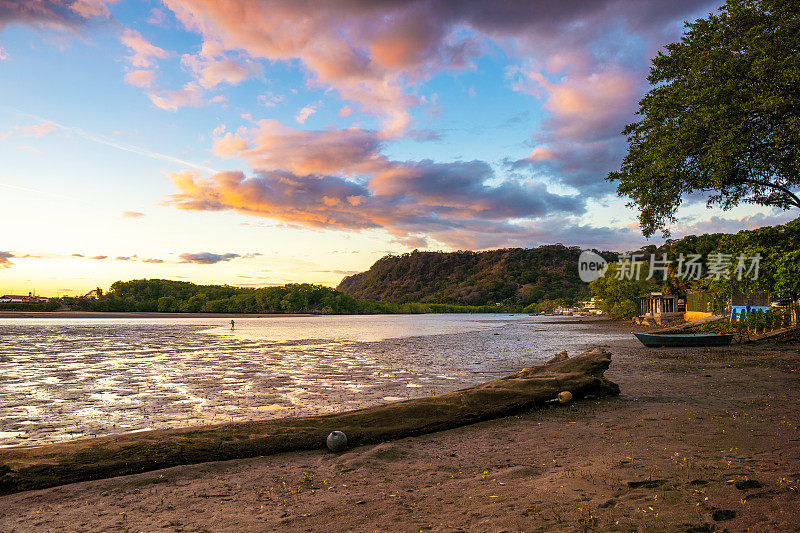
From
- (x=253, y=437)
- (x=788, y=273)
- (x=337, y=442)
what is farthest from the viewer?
(x=788, y=273)

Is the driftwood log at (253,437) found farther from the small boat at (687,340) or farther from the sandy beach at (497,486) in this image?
the small boat at (687,340)

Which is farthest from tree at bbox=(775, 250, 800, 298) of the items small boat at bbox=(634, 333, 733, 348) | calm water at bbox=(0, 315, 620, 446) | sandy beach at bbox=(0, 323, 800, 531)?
sandy beach at bbox=(0, 323, 800, 531)

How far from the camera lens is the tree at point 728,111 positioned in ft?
49.9

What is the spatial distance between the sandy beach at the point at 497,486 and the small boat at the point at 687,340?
22564mm

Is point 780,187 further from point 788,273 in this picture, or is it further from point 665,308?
point 665,308

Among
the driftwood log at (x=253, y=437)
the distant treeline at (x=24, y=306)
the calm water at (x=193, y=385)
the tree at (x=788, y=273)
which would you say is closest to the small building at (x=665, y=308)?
the tree at (x=788, y=273)

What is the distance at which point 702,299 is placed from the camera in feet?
193

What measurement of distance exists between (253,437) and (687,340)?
102 ft

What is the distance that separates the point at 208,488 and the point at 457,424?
532cm

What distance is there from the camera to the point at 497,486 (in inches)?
251

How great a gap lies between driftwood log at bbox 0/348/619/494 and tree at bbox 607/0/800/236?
1058 centimetres

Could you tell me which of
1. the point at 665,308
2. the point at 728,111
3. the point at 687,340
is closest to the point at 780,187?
the point at 728,111

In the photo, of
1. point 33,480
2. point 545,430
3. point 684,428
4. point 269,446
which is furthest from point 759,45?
point 33,480

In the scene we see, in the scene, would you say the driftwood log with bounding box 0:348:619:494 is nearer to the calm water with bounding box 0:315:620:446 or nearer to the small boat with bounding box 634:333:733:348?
the calm water with bounding box 0:315:620:446
